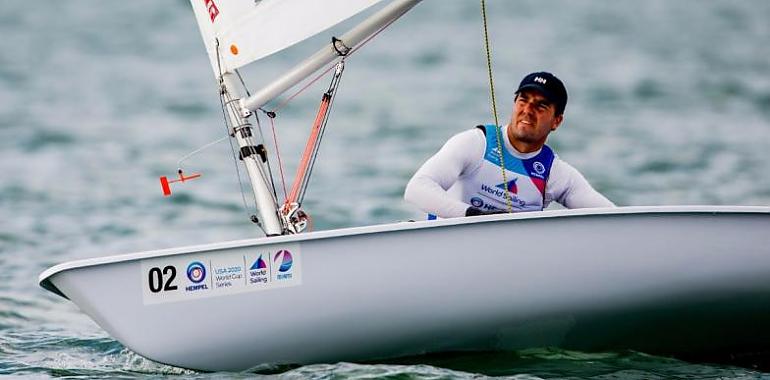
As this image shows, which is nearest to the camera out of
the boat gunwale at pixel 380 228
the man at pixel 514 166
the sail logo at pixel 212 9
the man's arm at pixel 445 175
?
the boat gunwale at pixel 380 228

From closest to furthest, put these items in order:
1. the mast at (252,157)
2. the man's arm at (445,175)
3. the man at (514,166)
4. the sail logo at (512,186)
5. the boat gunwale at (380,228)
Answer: the boat gunwale at (380,228)
the man's arm at (445,175)
the man at (514,166)
the sail logo at (512,186)
the mast at (252,157)

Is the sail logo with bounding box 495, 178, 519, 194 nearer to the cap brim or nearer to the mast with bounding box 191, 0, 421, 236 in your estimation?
the cap brim

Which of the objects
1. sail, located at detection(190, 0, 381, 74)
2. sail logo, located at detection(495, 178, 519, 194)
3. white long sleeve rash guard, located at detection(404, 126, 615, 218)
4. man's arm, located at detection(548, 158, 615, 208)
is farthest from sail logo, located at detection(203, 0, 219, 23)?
man's arm, located at detection(548, 158, 615, 208)

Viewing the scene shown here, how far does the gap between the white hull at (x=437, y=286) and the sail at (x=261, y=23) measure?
38.9 inches

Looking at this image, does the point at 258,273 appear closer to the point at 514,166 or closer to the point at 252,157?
the point at 252,157

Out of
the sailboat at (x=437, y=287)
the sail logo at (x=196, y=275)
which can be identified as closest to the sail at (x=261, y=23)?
the sailboat at (x=437, y=287)

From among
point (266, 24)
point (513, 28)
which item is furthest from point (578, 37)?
point (266, 24)

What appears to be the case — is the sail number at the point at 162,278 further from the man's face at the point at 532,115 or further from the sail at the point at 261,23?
the man's face at the point at 532,115

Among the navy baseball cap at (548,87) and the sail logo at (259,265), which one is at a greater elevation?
the navy baseball cap at (548,87)

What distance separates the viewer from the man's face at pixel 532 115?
208 inches

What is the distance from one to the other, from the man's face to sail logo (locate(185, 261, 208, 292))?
4.01 ft

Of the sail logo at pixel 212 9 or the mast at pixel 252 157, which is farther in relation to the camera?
the sail logo at pixel 212 9

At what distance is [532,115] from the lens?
5.30m

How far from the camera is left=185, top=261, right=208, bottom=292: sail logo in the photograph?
16.4 feet
